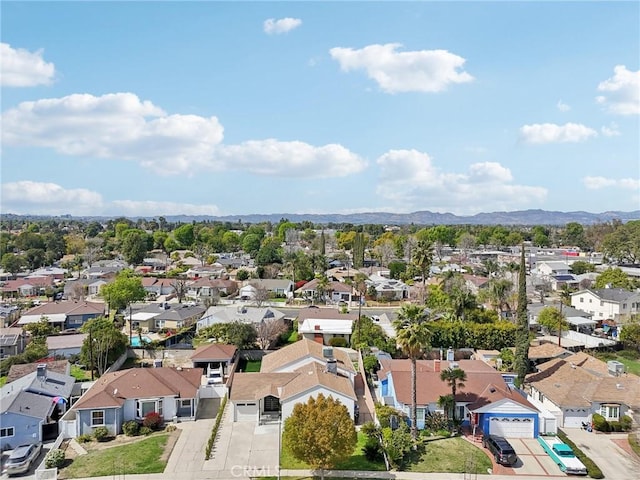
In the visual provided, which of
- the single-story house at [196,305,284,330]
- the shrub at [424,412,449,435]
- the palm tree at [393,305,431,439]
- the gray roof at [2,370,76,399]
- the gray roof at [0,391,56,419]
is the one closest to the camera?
the gray roof at [0,391,56,419]

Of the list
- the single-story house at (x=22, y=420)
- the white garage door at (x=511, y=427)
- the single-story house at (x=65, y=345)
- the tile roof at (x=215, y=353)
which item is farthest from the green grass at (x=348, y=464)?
the single-story house at (x=65, y=345)

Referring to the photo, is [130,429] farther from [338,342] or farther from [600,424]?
[600,424]

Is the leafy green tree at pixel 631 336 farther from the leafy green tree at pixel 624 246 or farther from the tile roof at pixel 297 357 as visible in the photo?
the leafy green tree at pixel 624 246

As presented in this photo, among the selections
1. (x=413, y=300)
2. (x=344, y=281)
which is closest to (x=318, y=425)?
(x=413, y=300)

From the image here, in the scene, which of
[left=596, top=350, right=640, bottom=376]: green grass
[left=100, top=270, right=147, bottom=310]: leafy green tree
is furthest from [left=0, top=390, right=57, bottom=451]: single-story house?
[left=596, top=350, right=640, bottom=376]: green grass

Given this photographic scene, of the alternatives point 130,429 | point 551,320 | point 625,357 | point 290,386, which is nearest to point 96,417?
point 130,429

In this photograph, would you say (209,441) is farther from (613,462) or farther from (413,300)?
(413,300)

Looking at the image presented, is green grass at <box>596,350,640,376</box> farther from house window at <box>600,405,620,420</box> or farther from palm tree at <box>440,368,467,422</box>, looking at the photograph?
palm tree at <box>440,368,467,422</box>
